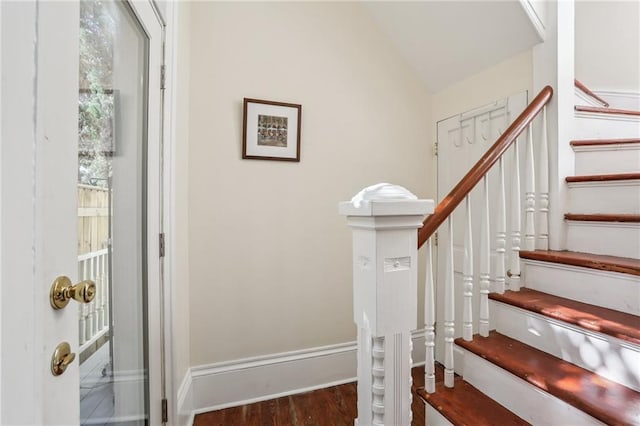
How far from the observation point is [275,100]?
1.99m

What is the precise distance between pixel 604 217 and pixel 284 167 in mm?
1781

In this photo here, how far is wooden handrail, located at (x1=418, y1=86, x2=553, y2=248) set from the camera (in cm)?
122

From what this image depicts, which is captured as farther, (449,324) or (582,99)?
(582,99)

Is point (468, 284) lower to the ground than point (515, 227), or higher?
lower

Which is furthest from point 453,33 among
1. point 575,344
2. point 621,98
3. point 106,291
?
point 106,291

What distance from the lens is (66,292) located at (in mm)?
538

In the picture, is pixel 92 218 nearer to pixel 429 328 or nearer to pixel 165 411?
pixel 165 411

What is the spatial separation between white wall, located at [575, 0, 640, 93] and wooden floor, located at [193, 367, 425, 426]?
2892mm

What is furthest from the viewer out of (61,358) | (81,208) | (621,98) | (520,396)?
(621,98)

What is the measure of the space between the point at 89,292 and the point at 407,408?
104 centimetres

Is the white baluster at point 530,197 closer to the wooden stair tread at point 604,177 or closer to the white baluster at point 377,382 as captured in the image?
the wooden stair tread at point 604,177

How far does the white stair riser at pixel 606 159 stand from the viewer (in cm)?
165

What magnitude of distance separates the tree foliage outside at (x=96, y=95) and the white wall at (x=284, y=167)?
0.88 meters

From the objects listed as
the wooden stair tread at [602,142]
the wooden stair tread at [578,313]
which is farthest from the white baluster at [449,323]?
the wooden stair tread at [602,142]
